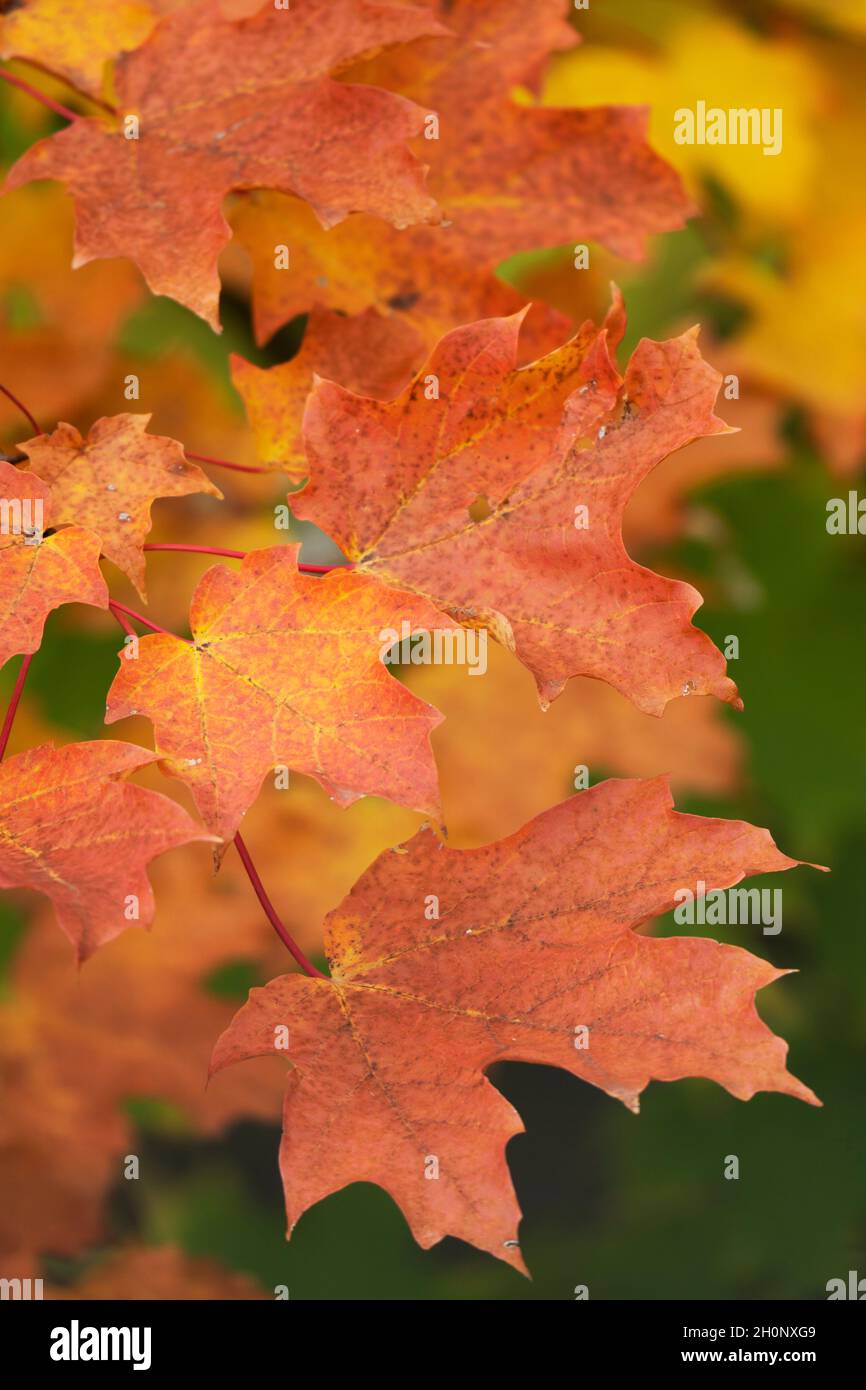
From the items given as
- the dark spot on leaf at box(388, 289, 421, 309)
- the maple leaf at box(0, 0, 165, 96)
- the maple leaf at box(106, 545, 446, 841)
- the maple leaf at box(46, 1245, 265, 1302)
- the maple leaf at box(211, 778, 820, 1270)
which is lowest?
the maple leaf at box(46, 1245, 265, 1302)

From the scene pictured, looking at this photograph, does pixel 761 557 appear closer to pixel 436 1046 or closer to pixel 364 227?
pixel 364 227

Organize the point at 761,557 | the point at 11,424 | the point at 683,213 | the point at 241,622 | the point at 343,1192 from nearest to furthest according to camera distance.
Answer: the point at 241,622, the point at 683,213, the point at 11,424, the point at 761,557, the point at 343,1192

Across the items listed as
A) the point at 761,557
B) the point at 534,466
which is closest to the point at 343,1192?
the point at 761,557

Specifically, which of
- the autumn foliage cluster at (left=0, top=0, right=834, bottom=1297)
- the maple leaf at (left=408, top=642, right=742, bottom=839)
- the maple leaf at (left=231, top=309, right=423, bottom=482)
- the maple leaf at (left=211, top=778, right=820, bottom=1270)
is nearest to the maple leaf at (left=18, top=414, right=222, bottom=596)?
the autumn foliage cluster at (left=0, top=0, right=834, bottom=1297)

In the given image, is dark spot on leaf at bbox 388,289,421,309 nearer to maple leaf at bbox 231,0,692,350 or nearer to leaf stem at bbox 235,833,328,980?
maple leaf at bbox 231,0,692,350

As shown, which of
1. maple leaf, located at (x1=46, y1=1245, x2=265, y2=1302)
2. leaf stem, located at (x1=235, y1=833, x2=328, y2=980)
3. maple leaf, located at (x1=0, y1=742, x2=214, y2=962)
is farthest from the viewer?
maple leaf, located at (x1=46, y1=1245, x2=265, y2=1302)

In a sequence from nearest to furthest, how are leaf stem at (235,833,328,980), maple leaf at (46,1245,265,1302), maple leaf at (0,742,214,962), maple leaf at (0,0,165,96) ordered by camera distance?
maple leaf at (0,742,214,962)
leaf stem at (235,833,328,980)
maple leaf at (0,0,165,96)
maple leaf at (46,1245,265,1302)

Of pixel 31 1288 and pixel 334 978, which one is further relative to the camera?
pixel 31 1288
